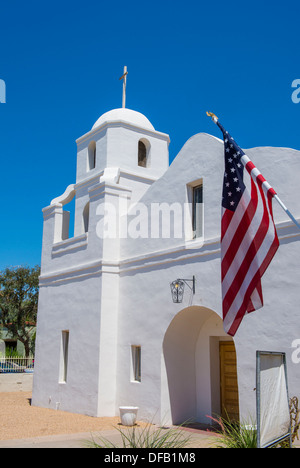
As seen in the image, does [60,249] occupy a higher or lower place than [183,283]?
higher

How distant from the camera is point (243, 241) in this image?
7316mm

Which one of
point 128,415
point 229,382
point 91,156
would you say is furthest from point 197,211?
point 91,156

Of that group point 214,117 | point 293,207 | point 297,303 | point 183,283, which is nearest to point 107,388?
point 183,283

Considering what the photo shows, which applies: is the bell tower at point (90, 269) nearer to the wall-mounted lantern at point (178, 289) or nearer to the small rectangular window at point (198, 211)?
the wall-mounted lantern at point (178, 289)

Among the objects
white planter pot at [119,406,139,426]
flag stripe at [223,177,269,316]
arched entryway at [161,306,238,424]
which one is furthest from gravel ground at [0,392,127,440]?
flag stripe at [223,177,269,316]

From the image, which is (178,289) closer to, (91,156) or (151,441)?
(151,441)

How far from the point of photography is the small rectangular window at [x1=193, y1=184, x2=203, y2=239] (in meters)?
12.6

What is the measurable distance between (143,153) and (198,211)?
668 centimetres

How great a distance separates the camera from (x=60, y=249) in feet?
57.5

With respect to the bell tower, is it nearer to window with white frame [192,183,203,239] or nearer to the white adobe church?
the white adobe church

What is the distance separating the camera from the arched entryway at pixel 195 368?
12.5 metres

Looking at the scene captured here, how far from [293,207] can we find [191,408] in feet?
21.8

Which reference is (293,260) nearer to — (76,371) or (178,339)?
(178,339)

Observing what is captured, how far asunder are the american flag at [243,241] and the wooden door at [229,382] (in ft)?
19.5
